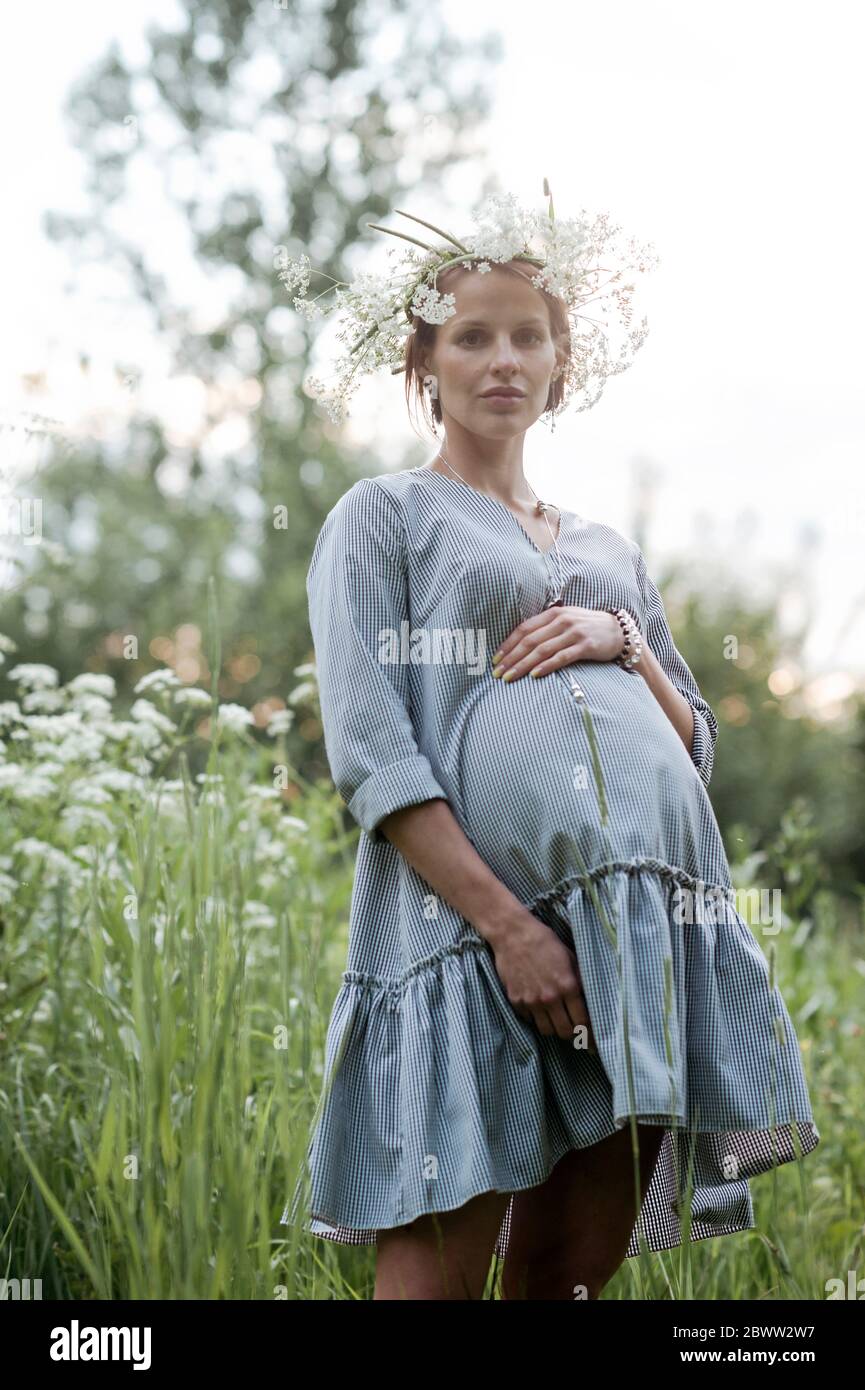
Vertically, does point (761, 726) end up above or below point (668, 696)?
above

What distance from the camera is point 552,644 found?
1.47m

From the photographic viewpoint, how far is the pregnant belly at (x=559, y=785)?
1396 millimetres

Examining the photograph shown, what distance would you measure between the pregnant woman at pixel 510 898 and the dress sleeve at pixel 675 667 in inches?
4.7

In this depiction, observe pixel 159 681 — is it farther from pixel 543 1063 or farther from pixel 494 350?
pixel 543 1063

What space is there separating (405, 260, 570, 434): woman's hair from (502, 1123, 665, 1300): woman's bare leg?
99 centimetres

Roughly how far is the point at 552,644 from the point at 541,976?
1.28 ft

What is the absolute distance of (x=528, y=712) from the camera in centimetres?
144

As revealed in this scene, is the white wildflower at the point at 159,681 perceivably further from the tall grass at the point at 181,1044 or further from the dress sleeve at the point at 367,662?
the dress sleeve at the point at 367,662

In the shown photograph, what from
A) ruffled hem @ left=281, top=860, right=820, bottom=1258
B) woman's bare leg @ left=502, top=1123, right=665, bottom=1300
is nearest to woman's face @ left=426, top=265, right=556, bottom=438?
ruffled hem @ left=281, top=860, right=820, bottom=1258

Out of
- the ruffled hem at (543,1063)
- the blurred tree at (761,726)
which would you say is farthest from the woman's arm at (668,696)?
the blurred tree at (761,726)

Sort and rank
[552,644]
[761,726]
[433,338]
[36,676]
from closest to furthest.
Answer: [552,644]
[433,338]
[36,676]
[761,726]

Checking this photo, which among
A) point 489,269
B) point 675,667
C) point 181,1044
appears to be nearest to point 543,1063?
point 181,1044
